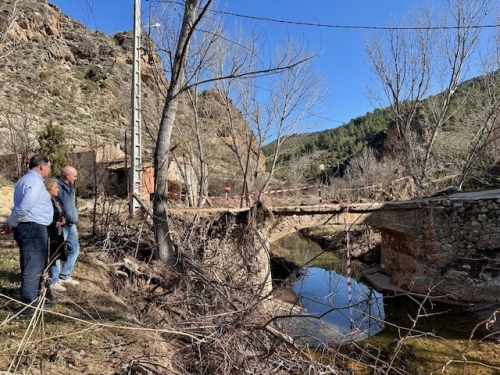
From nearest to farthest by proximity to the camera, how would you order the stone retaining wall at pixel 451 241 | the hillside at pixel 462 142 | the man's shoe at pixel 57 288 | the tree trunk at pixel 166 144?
the man's shoe at pixel 57 288 → the tree trunk at pixel 166 144 → the stone retaining wall at pixel 451 241 → the hillside at pixel 462 142

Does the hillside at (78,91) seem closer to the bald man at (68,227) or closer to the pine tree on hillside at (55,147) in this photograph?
the pine tree on hillside at (55,147)

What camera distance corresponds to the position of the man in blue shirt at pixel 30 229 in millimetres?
2918

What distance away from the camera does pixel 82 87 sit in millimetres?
31344

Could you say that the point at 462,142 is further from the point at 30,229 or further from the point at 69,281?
the point at 30,229

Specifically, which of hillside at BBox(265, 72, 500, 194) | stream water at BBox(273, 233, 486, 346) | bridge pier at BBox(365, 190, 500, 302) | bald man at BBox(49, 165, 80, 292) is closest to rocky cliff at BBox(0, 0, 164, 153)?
hillside at BBox(265, 72, 500, 194)

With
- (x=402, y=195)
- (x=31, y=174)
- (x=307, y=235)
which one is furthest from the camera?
(x=307, y=235)

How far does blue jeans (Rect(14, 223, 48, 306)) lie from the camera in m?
2.90

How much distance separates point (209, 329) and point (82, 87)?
3352 centimetres

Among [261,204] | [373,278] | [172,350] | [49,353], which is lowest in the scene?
[373,278]

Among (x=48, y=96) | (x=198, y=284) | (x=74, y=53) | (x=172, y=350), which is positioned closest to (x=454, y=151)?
(x=198, y=284)

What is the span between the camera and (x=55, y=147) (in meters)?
15.4

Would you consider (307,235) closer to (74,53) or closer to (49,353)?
(49,353)

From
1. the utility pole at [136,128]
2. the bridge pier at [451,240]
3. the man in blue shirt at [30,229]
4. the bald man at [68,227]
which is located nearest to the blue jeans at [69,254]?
the bald man at [68,227]

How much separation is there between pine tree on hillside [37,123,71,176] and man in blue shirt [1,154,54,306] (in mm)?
13057
